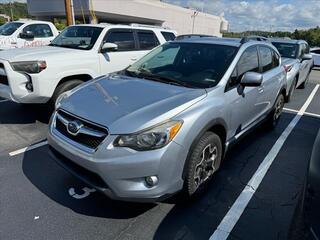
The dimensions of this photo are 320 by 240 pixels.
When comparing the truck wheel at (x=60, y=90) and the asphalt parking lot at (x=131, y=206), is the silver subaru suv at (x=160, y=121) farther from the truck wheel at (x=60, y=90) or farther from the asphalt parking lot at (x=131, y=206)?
the truck wheel at (x=60, y=90)

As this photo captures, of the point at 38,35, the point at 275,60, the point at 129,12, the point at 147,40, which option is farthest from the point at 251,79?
the point at 129,12

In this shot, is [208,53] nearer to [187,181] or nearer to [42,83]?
[187,181]

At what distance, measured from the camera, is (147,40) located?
6801 mm

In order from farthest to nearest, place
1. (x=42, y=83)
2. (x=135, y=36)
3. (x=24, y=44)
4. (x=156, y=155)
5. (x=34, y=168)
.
A: (x=24, y=44), (x=135, y=36), (x=42, y=83), (x=34, y=168), (x=156, y=155)

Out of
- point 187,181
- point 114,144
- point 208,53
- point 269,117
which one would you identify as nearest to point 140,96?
point 114,144

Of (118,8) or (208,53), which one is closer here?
(208,53)

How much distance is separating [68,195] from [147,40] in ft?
15.3

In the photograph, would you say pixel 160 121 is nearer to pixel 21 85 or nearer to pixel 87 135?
pixel 87 135

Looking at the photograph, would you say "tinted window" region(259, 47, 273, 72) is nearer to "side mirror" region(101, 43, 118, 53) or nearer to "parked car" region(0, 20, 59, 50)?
"side mirror" region(101, 43, 118, 53)

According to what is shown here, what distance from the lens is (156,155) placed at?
7.93ft

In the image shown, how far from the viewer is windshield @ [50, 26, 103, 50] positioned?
18.8 ft

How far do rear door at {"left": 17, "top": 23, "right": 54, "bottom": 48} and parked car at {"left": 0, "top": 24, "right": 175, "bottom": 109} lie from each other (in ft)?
14.9

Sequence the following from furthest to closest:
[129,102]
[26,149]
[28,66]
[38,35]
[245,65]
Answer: [38,35]
[28,66]
[26,149]
[245,65]
[129,102]

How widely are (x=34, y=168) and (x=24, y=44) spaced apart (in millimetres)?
8159
